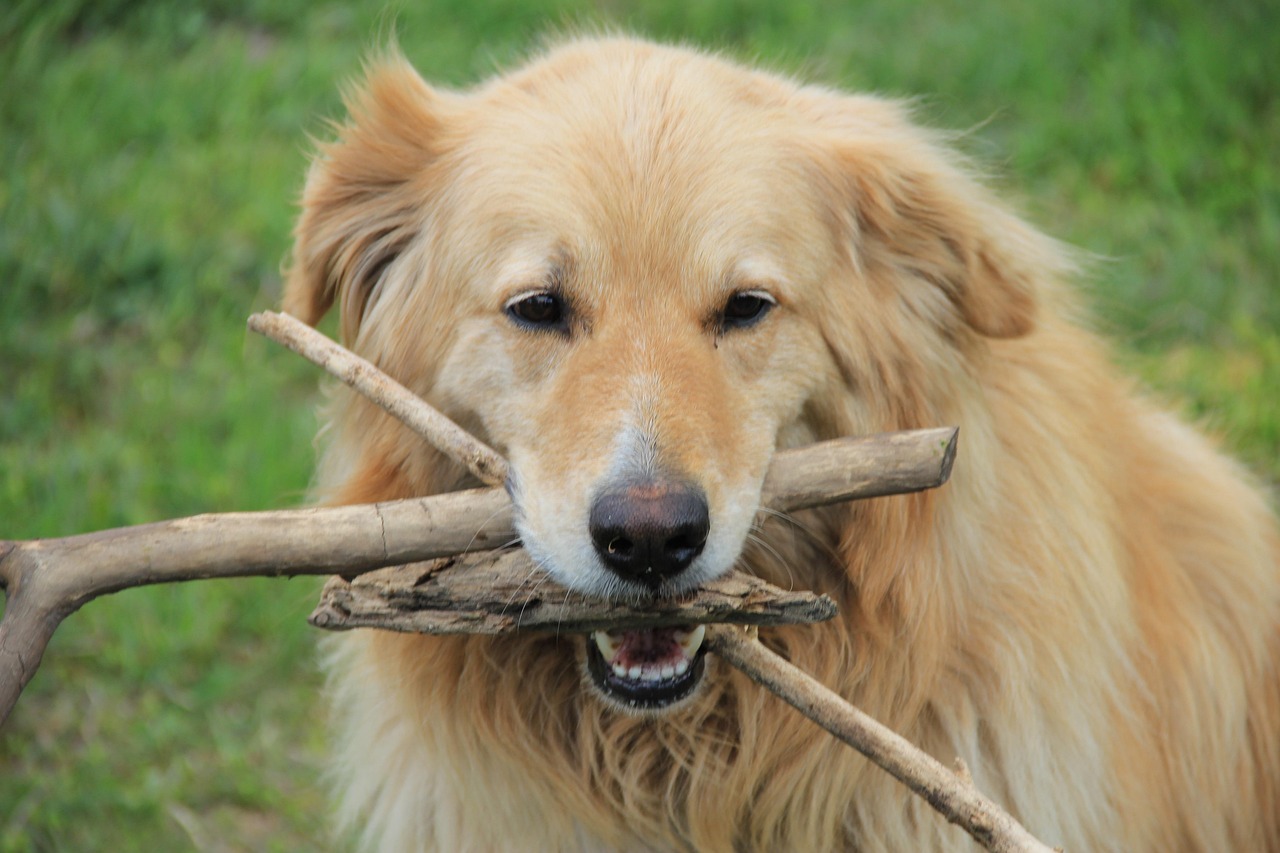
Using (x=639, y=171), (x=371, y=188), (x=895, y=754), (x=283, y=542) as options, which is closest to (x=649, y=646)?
(x=895, y=754)

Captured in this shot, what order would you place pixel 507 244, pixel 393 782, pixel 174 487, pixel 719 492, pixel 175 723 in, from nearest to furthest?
1. pixel 719 492
2. pixel 507 244
3. pixel 393 782
4. pixel 175 723
5. pixel 174 487

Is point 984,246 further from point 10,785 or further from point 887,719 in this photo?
point 10,785

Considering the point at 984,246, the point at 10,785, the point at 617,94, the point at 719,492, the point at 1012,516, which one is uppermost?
the point at 617,94

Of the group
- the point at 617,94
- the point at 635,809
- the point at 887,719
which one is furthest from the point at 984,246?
the point at 635,809

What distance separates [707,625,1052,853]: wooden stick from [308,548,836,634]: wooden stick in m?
0.11

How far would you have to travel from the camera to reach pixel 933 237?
3307mm

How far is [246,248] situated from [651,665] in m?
4.11

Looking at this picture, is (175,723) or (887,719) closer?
(887,719)

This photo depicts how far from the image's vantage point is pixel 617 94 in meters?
3.14

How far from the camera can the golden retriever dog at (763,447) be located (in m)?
2.96

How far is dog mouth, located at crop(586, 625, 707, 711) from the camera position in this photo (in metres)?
2.85

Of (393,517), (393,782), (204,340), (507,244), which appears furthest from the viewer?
(204,340)

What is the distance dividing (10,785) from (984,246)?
3415mm

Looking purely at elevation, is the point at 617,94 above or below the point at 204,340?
above
